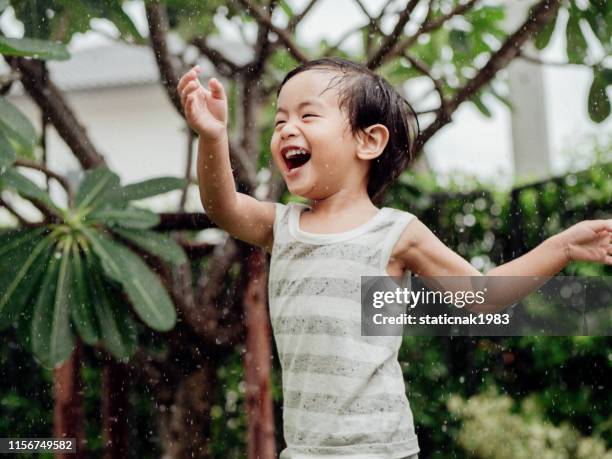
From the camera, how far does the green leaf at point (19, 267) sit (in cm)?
208

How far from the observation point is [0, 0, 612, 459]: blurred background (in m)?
2.15

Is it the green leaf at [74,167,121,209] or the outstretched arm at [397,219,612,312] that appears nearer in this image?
the outstretched arm at [397,219,612,312]

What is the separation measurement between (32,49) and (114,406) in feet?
4.32

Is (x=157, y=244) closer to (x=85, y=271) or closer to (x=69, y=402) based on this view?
(x=85, y=271)

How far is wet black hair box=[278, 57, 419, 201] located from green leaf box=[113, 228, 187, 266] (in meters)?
0.77

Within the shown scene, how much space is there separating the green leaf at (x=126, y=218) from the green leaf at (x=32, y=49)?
0.48m

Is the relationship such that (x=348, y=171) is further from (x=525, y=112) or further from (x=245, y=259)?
(x=525, y=112)

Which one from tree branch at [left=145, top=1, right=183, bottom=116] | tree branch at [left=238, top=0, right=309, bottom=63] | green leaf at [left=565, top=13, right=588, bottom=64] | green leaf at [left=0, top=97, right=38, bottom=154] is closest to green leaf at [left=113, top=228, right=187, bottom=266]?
tree branch at [left=145, top=1, right=183, bottom=116]

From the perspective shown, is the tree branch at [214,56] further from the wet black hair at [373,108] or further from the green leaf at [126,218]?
the wet black hair at [373,108]

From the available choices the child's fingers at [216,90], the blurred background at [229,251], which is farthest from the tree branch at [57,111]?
the child's fingers at [216,90]

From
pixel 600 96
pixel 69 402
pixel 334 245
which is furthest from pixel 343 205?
pixel 69 402

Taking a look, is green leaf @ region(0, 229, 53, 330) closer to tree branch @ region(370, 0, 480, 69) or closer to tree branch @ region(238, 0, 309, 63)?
tree branch @ region(238, 0, 309, 63)

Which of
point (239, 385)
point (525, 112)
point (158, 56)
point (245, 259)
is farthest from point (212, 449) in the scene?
point (525, 112)

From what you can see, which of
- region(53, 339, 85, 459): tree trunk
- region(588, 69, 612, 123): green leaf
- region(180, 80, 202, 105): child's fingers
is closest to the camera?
region(180, 80, 202, 105): child's fingers
